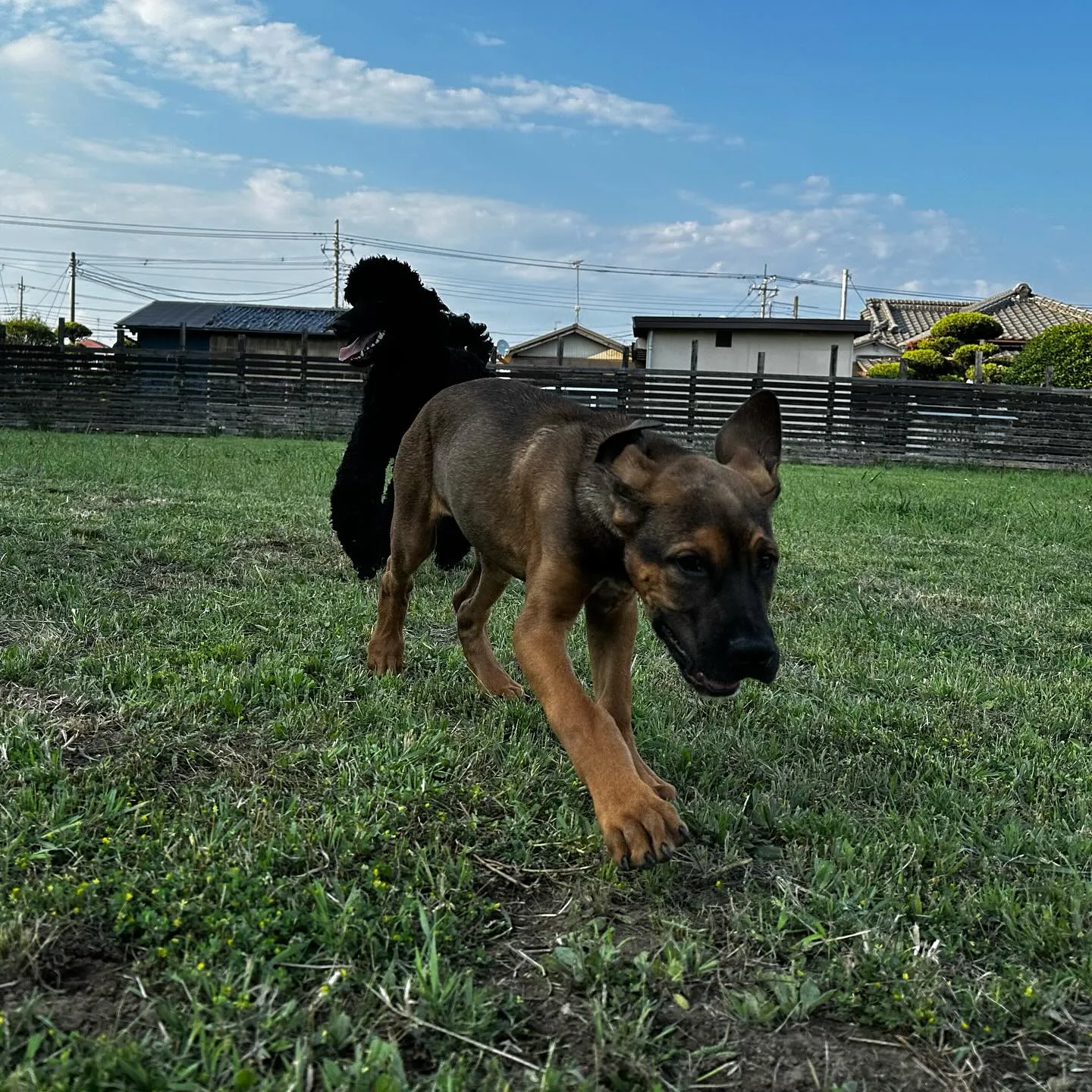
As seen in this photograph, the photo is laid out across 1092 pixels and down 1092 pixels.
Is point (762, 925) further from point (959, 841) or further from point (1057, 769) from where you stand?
point (1057, 769)

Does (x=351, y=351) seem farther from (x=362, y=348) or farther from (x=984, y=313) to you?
(x=984, y=313)

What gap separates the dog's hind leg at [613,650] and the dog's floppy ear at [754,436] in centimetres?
58

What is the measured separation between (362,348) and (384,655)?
2465 mm

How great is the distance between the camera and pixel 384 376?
5.91 m

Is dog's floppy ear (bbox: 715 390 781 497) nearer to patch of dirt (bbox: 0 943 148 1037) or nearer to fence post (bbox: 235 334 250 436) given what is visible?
patch of dirt (bbox: 0 943 148 1037)

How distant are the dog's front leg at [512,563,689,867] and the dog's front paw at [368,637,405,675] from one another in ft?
3.76

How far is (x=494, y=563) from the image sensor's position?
400 centimetres

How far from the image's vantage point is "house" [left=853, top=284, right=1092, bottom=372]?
4528cm

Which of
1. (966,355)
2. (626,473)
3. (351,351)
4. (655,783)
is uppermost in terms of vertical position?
(966,355)

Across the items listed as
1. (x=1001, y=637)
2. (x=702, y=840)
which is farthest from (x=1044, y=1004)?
(x=1001, y=637)

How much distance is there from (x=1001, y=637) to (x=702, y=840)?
338 cm

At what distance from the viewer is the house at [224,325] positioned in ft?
141

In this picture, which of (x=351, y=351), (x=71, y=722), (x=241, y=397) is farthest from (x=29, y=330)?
(x=71, y=722)

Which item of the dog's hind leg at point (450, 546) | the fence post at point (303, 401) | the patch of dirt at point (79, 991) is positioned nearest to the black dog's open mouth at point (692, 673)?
the patch of dirt at point (79, 991)
